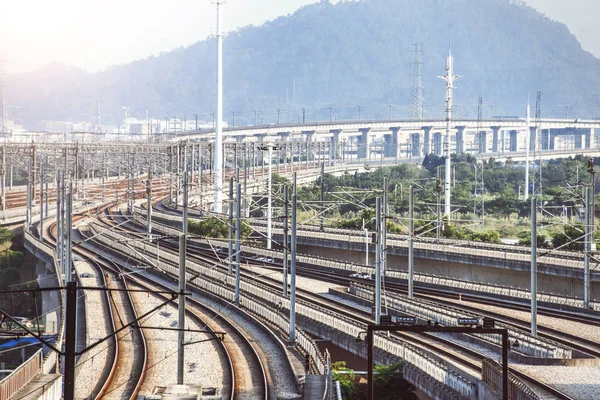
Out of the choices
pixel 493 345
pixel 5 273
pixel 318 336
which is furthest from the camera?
pixel 5 273

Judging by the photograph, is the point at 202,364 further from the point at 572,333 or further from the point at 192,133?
the point at 192,133

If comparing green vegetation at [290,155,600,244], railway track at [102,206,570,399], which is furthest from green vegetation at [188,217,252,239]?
railway track at [102,206,570,399]

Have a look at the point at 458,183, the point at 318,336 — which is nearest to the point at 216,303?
the point at 318,336

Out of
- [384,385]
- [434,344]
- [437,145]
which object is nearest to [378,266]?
[434,344]

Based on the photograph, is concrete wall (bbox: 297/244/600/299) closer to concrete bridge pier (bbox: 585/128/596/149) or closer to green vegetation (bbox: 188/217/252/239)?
green vegetation (bbox: 188/217/252/239)

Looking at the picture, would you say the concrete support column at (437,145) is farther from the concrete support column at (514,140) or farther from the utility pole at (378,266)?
the utility pole at (378,266)

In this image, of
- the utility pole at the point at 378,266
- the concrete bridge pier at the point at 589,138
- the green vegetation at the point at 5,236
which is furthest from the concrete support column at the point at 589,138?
the utility pole at the point at 378,266

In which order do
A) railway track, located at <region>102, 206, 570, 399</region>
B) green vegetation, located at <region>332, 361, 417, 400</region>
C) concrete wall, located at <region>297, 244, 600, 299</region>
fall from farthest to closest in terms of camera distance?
concrete wall, located at <region>297, 244, 600, 299</region>, railway track, located at <region>102, 206, 570, 399</region>, green vegetation, located at <region>332, 361, 417, 400</region>

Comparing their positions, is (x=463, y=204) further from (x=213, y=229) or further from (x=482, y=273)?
(x=482, y=273)

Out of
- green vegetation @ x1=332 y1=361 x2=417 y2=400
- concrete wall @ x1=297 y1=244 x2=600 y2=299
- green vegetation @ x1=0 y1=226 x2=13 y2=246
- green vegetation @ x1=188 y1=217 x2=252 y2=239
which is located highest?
green vegetation @ x1=188 y1=217 x2=252 y2=239
